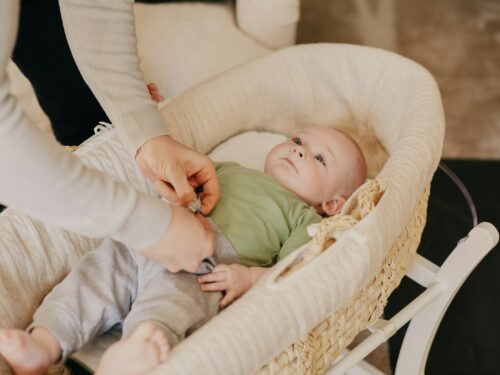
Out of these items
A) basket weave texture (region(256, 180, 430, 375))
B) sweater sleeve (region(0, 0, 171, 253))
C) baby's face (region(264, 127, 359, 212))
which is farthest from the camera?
baby's face (region(264, 127, 359, 212))

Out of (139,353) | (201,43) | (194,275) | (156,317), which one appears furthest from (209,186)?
(201,43)

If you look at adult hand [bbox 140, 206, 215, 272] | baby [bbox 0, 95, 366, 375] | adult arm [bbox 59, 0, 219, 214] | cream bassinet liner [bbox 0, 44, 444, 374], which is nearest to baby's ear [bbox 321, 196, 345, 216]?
baby [bbox 0, 95, 366, 375]

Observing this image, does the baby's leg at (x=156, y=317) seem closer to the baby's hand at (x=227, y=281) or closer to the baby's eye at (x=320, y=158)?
the baby's hand at (x=227, y=281)

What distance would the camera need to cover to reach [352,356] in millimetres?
953

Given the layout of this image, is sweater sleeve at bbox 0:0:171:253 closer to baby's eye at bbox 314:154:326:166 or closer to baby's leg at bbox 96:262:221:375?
baby's leg at bbox 96:262:221:375

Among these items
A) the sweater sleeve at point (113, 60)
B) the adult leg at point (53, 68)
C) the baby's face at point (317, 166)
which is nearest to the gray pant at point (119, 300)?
the sweater sleeve at point (113, 60)

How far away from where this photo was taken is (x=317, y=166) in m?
1.20

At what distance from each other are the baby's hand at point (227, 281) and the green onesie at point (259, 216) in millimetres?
96

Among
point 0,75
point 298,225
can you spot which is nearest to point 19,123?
point 0,75

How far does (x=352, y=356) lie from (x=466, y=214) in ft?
3.23

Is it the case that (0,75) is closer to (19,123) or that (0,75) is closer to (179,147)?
(19,123)

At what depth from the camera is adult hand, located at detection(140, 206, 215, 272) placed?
2.36 ft

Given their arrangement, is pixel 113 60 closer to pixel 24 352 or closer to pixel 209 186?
pixel 209 186

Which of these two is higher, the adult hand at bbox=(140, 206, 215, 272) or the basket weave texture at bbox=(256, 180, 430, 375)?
the adult hand at bbox=(140, 206, 215, 272)
